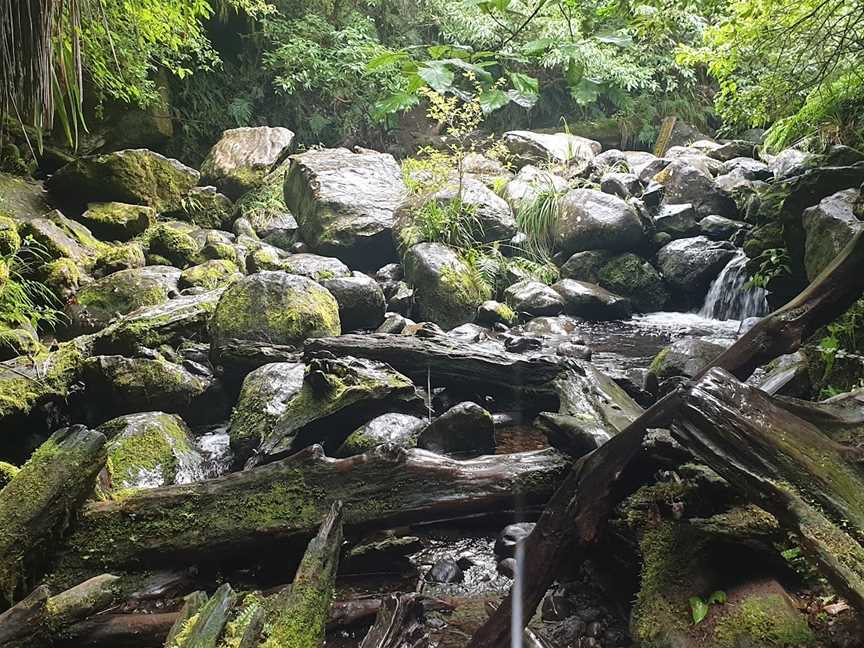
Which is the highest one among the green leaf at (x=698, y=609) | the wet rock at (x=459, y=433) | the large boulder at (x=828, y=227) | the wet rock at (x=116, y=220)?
the wet rock at (x=116, y=220)

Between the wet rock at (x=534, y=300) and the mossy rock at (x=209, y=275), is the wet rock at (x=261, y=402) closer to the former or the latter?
the mossy rock at (x=209, y=275)

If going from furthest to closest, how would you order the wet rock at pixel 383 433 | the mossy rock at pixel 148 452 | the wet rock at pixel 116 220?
1. the wet rock at pixel 116 220
2. the wet rock at pixel 383 433
3. the mossy rock at pixel 148 452

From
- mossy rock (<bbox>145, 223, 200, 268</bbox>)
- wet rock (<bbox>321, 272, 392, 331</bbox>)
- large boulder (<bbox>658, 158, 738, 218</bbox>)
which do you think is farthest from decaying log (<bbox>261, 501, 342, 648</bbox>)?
large boulder (<bbox>658, 158, 738, 218</bbox>)

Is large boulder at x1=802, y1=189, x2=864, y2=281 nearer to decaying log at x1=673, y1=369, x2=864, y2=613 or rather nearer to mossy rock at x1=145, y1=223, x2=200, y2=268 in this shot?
decaying log at x1=673, y1=369, x2=864, y2=613

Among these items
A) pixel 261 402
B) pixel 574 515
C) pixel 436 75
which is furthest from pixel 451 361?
pixel 436 75

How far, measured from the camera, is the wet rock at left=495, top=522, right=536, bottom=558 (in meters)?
2.47

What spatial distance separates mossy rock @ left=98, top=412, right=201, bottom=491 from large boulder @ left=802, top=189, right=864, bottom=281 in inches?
174

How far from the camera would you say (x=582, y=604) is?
211 centimetres

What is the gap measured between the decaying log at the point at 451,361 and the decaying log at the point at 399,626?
2184mm

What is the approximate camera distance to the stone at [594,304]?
7586mm

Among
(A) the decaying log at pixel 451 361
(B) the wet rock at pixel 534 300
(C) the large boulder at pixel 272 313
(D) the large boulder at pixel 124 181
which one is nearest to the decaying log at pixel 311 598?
(A) the decaying log at pixel 451 361

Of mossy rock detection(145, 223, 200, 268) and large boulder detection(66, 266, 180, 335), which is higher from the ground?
mossy rock detection(145, 223, 200, 268)

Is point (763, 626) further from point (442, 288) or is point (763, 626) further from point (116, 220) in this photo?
point (116, 220)

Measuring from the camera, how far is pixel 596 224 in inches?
335
